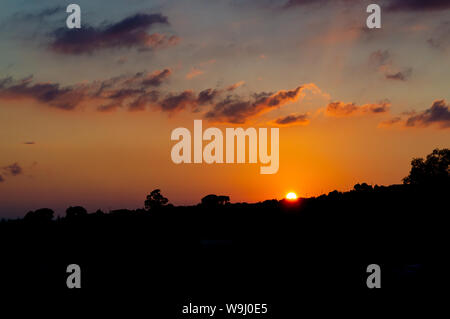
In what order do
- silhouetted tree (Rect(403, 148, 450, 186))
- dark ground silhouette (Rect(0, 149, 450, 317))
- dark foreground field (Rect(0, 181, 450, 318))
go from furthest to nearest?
silhouetted tree (Rect(403, 148, 450, 186)) < dark ground silhouette (Rect(0, 149, 450, 317)) < dark foreground field (Rect(0, 181, 450, 318))

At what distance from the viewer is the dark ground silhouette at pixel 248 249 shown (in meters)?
20.5

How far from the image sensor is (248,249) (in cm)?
2512

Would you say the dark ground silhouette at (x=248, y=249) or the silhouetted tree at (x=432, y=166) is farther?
the silhouetted tree at (x=432, y=166)

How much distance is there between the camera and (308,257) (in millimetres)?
23828

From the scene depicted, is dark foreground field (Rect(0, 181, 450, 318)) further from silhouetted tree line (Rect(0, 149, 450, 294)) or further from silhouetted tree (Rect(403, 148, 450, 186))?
silhouetted tree (Rect(403, 148, 450, 186))

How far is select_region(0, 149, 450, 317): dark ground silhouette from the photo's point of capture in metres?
20.5

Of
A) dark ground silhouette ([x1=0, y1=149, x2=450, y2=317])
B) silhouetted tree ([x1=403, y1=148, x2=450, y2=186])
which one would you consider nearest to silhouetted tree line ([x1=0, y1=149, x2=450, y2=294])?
dark ground silhouette ([x1=0, y1=149, x2=450, y2=317])

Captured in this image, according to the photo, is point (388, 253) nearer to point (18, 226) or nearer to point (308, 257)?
point (308, 257)

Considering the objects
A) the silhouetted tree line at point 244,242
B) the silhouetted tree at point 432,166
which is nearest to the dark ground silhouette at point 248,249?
the silhouetted tree line at point 244,242

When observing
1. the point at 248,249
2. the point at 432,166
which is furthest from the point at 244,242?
the point at 432,166

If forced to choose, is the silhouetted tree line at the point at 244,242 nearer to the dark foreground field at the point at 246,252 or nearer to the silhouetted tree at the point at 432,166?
the dark foreground field at the point at 246,252

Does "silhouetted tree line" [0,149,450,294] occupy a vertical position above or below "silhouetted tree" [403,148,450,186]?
below
